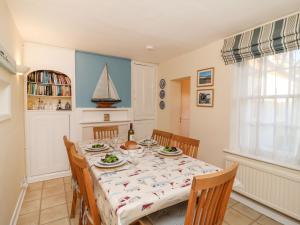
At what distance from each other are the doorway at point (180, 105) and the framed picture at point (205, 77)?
766 mm

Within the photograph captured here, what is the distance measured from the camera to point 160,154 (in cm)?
183

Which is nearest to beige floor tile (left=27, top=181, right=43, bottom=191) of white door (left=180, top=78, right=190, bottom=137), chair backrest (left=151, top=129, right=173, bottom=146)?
chair backrest (left=151, top=129, right=173, bottom=146)

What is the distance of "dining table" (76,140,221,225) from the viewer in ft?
3.18

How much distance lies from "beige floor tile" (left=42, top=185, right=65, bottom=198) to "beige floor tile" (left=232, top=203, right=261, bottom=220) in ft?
8.32

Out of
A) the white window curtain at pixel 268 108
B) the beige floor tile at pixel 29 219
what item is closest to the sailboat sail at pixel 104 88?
the beige floor tile at pixel 29 219

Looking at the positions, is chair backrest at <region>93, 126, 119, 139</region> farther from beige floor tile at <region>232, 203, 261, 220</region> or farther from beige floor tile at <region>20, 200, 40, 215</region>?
beige floor tile at <region>232, 203, 261, 220</region>

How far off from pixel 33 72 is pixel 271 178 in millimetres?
3889

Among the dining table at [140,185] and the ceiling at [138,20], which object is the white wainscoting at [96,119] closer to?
the ceiling at [138,20]

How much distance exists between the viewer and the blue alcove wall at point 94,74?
3.29m

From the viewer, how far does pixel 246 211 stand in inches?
84.3

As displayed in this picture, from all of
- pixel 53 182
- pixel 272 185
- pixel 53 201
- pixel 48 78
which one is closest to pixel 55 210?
pixel 53 201

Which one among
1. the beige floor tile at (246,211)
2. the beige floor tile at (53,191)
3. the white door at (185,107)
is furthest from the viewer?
the white door at (185,107)

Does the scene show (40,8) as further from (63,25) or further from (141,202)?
(141,202)

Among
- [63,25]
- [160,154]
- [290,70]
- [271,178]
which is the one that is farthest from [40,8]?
[271,178]
